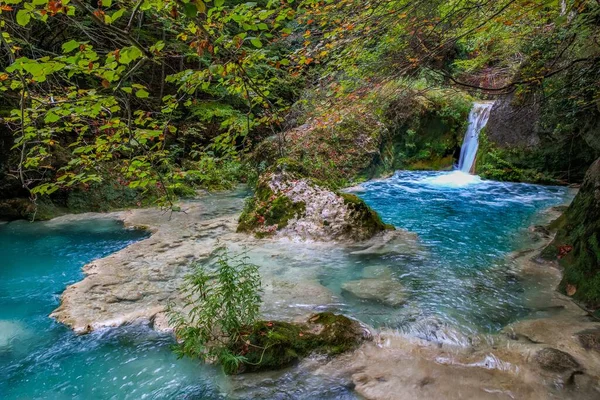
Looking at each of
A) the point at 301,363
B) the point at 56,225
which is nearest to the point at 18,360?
the point at 301,363

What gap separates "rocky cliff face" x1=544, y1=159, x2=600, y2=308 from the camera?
4.27 meters

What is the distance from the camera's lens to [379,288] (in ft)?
16.3

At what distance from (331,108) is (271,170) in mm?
2671

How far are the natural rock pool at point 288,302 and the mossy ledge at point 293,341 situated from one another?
0.13 metres

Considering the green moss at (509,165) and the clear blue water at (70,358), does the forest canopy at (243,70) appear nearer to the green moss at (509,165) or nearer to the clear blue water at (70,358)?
the green moss at (509,165)

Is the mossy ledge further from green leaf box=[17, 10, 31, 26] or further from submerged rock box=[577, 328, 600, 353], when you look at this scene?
green leaf box=[17, 10, 31, 26]

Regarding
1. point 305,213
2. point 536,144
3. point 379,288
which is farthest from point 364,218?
point 536,144

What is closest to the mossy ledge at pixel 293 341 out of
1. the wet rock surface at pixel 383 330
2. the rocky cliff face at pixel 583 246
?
the wet rock surface at pixel 383 330

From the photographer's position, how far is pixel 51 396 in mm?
3248

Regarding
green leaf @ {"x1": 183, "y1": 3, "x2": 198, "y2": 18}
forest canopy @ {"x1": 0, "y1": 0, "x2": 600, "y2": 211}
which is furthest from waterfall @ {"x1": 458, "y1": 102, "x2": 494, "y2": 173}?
green leaf @ {"x1": 183, "y1": 3, "x2": 198, "y2": 18}

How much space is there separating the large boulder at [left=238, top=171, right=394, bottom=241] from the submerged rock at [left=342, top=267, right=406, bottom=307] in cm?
151

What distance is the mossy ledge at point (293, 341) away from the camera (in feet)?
11.3

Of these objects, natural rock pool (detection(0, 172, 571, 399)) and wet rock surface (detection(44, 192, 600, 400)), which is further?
natural rock pool (detection(0, 172, 571, 399))

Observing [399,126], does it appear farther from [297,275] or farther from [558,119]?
[297,275]
